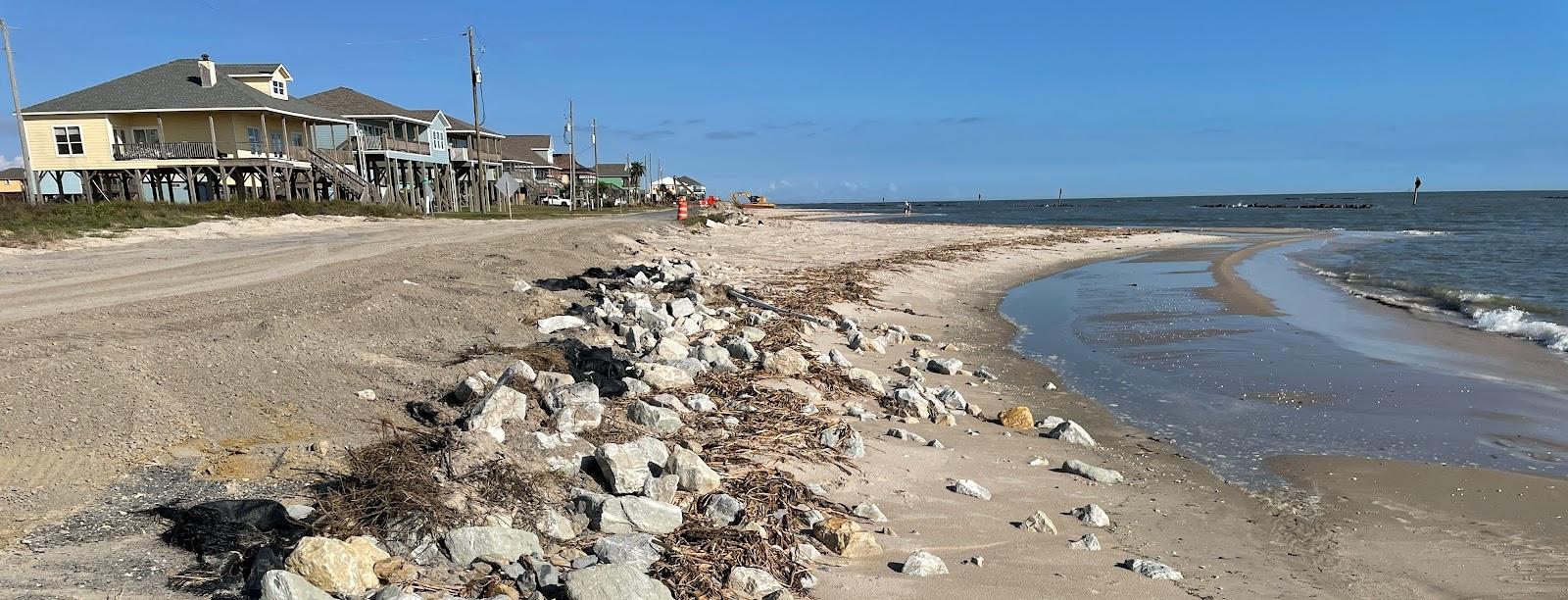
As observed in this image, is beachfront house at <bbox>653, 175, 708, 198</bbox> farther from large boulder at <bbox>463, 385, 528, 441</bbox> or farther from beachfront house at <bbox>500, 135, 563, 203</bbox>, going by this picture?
large boulder at <bbox>463, 385, 528, 441</bbox>

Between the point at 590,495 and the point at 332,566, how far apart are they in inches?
47.8

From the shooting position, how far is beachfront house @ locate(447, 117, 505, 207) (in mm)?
53312

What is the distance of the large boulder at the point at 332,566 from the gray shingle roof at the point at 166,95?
3738 cm

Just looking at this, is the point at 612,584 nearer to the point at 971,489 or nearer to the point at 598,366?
the point at 971,489

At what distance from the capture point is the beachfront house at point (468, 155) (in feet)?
175

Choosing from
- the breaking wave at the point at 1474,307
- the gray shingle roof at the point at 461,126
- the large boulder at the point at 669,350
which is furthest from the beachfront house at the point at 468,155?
the large boulder at the point at 669,350

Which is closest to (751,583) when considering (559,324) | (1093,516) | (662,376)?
(1093,516)

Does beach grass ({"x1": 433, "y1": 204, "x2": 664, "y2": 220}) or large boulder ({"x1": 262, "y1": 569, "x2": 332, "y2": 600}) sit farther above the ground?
large boulder ({"x1": 262, "y1": 569, "x2": 332, "y2": 600})

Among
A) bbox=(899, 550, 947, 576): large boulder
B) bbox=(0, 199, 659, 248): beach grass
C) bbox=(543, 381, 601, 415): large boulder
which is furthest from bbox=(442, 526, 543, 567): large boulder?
bbox=(0, 199, 659, 248): beach grass

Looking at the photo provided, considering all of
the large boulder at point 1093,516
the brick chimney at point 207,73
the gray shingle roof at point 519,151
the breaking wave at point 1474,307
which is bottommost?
the breaking wave at point 1474,307

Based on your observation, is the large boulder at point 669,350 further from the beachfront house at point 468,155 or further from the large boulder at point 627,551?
the beachfront house at point 468,155

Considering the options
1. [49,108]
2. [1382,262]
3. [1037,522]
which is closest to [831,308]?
[1037,522]

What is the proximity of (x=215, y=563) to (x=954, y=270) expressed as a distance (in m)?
19.9

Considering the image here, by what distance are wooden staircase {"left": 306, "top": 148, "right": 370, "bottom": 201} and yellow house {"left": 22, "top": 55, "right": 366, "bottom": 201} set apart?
42 mm
